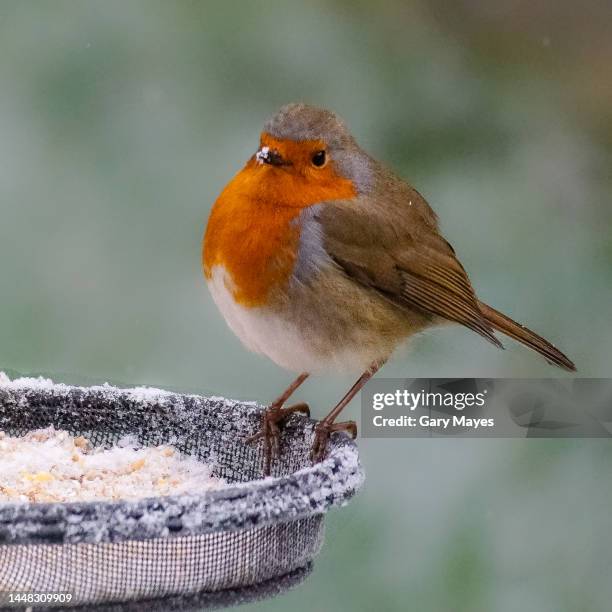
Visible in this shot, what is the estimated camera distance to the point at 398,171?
13.5 feet

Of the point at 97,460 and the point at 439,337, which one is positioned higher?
the point at 439,337

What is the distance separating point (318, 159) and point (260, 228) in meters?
0.23

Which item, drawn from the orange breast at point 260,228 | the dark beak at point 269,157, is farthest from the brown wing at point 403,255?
the dark beak at point 269,157

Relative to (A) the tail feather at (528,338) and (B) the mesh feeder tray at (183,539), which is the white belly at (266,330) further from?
(A) the tail feather at (528,338)

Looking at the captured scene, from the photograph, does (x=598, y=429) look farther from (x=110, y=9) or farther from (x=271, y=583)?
(x=110, y=9)

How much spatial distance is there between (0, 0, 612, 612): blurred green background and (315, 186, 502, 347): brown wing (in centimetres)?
50

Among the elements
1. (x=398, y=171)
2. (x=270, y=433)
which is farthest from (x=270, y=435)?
(x=398, y=171)

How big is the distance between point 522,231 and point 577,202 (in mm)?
243

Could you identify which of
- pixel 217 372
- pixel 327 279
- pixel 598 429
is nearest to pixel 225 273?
pixel 327 279

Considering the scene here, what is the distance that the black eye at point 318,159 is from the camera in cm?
304

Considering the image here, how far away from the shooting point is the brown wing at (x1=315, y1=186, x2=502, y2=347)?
127 inches

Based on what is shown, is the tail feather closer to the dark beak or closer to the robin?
the robin

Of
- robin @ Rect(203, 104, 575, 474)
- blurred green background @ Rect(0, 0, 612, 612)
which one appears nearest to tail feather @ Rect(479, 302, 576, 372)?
robin @ Rect(203, 104, 575, 474)

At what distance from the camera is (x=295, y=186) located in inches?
121
